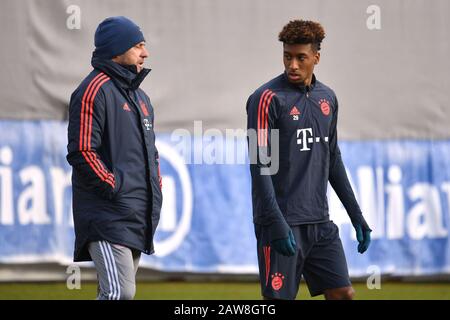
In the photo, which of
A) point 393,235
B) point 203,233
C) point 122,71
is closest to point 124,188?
point 122,71

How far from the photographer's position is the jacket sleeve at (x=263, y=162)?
530 centimetres

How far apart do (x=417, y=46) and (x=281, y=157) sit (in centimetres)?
447

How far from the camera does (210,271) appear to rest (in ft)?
30.3

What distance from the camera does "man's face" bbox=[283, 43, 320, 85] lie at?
5566 millimetres

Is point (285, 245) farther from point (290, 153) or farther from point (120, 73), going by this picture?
point (120, 73)

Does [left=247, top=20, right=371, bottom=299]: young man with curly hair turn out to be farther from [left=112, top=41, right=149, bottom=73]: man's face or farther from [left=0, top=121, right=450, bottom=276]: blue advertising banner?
[left=0, top=121, right=450, bottom=276]: blue advertising banner

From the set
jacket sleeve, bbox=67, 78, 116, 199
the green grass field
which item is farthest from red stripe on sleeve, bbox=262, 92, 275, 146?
the green grass field

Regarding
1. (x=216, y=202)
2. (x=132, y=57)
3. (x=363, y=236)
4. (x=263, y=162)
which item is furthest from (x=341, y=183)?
(x=216, y=202)

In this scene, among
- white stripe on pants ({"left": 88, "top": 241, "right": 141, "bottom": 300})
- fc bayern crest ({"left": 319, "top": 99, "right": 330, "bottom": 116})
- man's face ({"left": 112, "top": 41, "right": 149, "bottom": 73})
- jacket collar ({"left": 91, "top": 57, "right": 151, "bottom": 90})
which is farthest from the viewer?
fc bayern crest ({"left": 319, "top": 99, "right": 330, "bottom": 116})

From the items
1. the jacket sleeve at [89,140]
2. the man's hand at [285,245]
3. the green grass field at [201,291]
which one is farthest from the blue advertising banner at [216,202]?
the jacket sleeve at [89,140]

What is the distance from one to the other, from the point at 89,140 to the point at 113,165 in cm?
20

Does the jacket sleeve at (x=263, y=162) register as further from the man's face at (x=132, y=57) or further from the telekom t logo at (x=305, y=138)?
the man's face at (x=132, y=57)

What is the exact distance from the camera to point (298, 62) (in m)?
5.60

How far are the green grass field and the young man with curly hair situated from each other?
283cm
